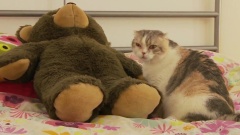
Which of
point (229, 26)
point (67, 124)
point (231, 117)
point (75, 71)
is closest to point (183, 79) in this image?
point (231, 117)

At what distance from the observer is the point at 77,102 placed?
28.6 inches

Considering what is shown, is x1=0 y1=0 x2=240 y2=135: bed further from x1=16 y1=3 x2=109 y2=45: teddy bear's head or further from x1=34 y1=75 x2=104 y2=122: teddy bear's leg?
x1=16 y1=3 x2=109 y2=45: teddy bear's head

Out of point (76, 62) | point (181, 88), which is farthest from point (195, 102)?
point (76, 62)

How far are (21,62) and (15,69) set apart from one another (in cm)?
3

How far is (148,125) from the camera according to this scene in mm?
792

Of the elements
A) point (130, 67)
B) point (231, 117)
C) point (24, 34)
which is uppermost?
point (24, 34)

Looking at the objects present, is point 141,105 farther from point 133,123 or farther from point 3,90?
point 3,90

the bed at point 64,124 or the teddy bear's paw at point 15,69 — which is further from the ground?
the teddy bear's paw at point 15,69

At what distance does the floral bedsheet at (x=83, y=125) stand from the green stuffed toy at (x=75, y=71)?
35 mm

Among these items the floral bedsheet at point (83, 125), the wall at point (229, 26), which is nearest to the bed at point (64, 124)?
the floral bedsheet at point (83, 125)

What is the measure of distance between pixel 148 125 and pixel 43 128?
0.89 feet

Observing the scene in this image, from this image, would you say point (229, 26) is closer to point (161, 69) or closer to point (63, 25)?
point (161, 69)

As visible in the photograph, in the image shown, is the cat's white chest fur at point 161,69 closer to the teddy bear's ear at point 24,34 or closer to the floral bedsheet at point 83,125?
the floral bedsheet at point 83,125

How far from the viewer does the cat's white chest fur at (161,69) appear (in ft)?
3.77
